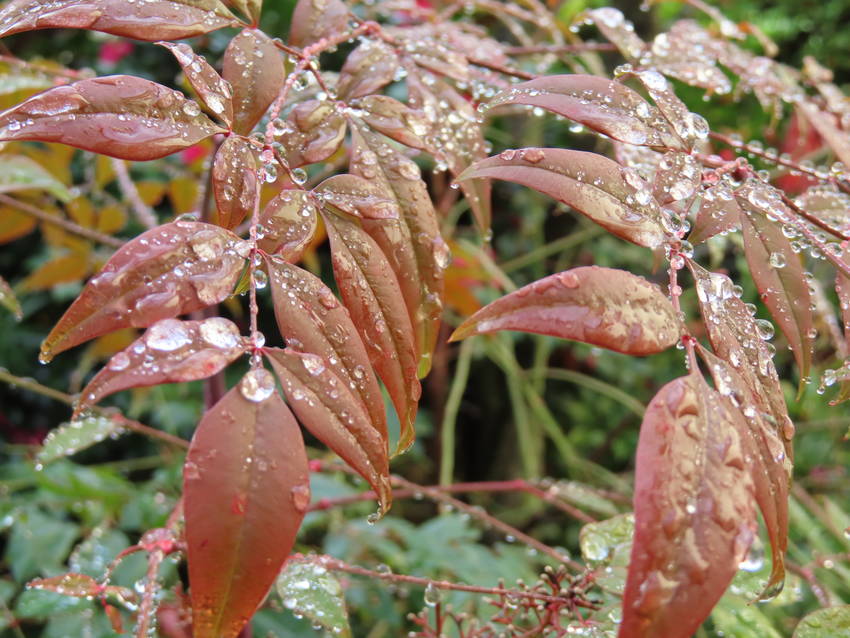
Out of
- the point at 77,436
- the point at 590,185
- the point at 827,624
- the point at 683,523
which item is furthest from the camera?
the point at 77,436

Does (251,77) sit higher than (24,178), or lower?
higher

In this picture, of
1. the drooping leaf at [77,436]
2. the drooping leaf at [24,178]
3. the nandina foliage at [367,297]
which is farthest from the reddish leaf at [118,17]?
the drooping leaf at [77,436]

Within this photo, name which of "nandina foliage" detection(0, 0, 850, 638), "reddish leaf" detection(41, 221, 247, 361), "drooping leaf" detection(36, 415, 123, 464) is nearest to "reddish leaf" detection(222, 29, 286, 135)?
"nandina foliage" detection(0, 0, 850, 638)

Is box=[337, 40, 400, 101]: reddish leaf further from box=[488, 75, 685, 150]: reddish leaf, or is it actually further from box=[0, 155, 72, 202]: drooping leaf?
box=[0, 155, 72, 202]: drooping leaf

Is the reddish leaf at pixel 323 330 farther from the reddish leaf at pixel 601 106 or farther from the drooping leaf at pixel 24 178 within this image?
the drooping leaf at pixel 24 178

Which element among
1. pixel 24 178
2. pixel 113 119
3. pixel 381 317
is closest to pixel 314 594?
Result: pixel 381 317

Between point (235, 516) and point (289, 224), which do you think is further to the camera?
point (289, 224)

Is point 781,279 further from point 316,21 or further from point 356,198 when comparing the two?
point 316,21
